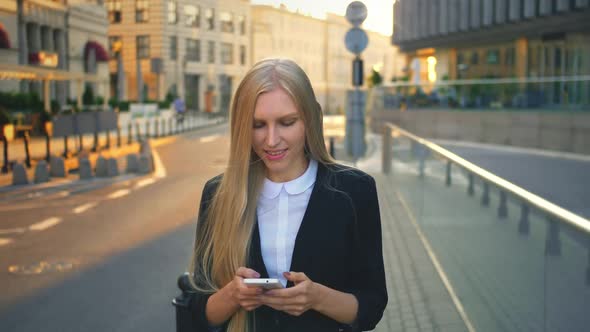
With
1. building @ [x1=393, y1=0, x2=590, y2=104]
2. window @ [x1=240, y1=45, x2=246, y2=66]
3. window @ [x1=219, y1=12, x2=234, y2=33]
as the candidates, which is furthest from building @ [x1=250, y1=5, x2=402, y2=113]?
building @ [x1=393, y1=0, x2=590, y2=104]

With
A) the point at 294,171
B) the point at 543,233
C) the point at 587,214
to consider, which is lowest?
the point at 587,214

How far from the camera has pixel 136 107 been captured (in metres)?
43.6

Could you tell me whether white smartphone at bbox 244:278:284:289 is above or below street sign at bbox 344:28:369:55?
below

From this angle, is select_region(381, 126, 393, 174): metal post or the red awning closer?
select_region(381, 126, 393, 174): metal post

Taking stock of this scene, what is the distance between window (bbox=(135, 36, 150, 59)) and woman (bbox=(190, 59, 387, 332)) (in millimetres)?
68462

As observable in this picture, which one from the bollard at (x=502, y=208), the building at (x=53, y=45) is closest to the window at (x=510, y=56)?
the building at (x=53, y=45)

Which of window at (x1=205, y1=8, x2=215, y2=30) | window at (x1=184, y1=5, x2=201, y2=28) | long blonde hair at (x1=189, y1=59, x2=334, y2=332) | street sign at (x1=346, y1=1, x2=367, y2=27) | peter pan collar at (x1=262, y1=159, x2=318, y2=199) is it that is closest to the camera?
long blonde hair at (x1=189, y1=59, x2=334, y2=332)

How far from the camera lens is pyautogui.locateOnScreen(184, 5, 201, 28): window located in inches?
2840

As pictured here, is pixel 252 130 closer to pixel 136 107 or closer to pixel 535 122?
pixel 535 122

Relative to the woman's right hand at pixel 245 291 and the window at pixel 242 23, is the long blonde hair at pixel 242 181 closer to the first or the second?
the woman's right hand at pixel 245 291

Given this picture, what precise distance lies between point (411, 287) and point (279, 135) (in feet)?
16.0

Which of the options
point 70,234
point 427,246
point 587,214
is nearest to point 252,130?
point 427,246

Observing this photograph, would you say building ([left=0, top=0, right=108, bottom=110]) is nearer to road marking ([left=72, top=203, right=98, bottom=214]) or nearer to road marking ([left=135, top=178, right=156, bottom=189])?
road marking ([left=135, top=178, right=156, bottom=189])

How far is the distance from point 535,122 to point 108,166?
13876 millimetres
